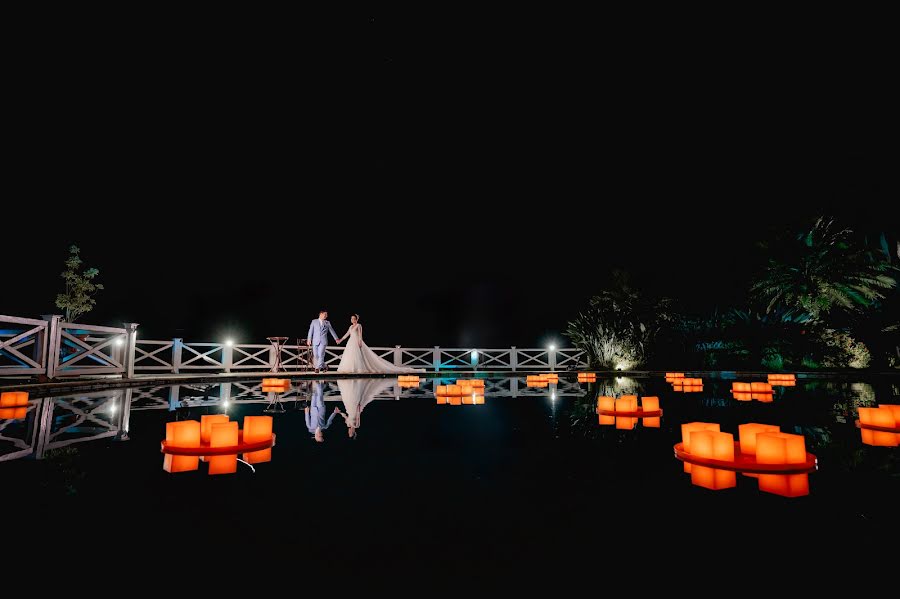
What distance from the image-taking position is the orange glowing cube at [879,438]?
3219 mm

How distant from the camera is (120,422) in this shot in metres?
4.37

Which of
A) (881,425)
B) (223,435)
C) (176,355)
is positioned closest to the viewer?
(223,435)

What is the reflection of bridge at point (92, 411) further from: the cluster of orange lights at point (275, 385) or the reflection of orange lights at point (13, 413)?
the cluster of orange lights at point (275, 385)

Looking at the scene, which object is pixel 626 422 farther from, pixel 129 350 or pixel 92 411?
pixel 129 350

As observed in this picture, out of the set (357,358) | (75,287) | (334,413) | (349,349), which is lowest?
(334,413)

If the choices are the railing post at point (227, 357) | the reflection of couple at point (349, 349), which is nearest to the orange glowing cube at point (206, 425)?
the reflection of couple at point (349, 349)

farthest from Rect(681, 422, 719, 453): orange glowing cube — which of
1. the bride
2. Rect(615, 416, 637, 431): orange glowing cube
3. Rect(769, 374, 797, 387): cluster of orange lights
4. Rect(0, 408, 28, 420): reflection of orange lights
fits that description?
the bride

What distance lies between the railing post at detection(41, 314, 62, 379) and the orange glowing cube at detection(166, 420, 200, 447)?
716 centimetres

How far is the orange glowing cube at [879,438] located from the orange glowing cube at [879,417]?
0.29ft

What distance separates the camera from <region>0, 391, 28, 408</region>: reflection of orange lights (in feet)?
17.1

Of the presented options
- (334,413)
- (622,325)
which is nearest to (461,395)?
(334,413)

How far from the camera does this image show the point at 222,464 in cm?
269

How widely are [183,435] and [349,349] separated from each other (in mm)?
10024

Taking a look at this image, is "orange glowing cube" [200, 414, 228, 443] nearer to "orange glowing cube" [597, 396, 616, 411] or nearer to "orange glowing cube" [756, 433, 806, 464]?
"orange glowing cube" [756, 433, 806, 464]
